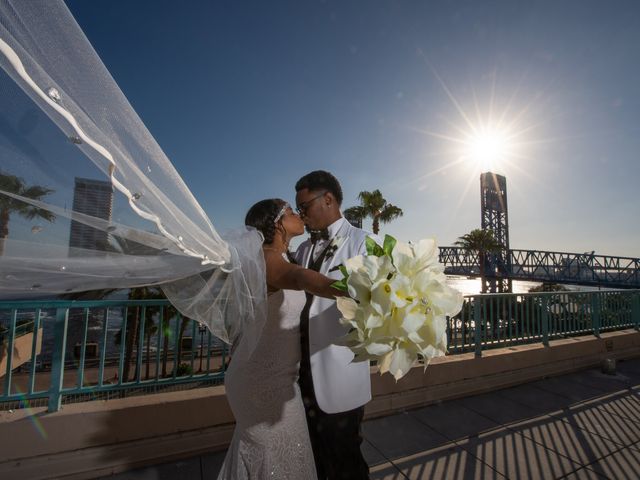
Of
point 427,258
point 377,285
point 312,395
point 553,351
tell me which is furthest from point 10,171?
point 553,351

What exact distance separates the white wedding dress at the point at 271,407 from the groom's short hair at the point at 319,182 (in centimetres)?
92

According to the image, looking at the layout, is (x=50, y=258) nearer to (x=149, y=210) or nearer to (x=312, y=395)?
(x=149, y=210)

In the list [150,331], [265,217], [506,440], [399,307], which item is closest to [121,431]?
[265,217]

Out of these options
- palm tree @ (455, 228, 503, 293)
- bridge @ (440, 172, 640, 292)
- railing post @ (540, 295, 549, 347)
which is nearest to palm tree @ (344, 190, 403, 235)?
palm tree @ (455, 228, 503, 293)

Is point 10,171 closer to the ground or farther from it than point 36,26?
closer to the ground

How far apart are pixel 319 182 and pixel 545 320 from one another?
230 inches

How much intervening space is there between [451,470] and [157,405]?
2797 millimetres

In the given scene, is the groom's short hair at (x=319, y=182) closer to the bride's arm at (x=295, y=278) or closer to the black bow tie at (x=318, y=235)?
the black bow tie at (x=318, y=235)

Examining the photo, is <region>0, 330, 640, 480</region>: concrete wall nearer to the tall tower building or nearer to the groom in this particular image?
the groom

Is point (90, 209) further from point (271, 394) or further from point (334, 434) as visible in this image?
point (334, 434)

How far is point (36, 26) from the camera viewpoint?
0.80m

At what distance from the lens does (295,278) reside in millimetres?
1401

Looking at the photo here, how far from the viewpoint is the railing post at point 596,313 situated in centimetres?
659

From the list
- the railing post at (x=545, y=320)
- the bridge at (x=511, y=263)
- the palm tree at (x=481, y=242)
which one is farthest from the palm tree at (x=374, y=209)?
the bridge at (x=511, y=263)
